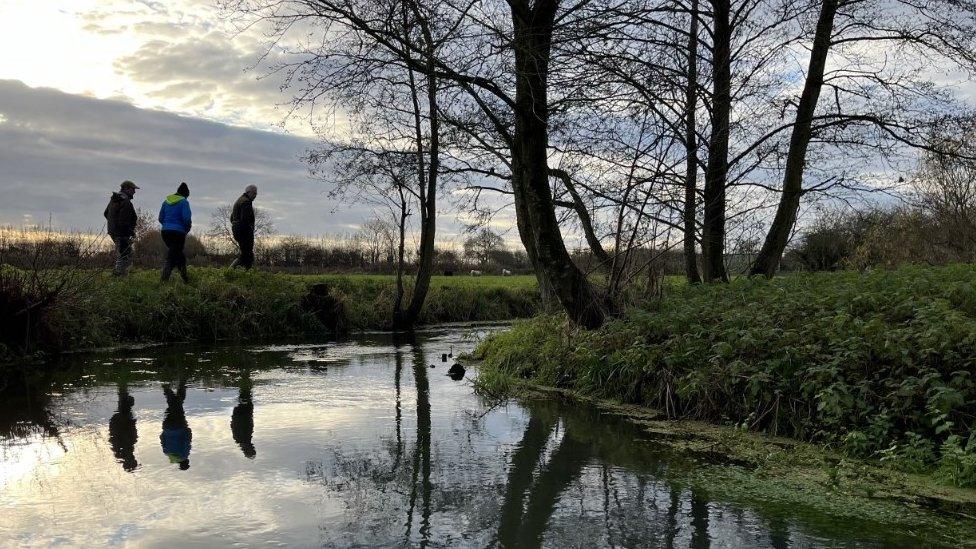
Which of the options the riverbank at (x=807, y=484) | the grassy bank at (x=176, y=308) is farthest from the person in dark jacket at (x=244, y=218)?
the riverbank at (x=807, y=484)

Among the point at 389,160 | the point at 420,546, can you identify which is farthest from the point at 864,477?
the point at 389,160

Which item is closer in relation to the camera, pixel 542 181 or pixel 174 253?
pixel 542 181

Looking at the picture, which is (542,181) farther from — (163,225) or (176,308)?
(163,225)

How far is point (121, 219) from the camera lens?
45.7 feet

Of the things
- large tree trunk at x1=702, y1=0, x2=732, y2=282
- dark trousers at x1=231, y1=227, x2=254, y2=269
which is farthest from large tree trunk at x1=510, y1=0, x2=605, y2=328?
dark trousers at x1=231, y1=227, x2=254, y2=269

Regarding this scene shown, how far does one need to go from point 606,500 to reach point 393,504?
4.20ft

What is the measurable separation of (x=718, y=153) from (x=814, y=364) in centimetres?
676

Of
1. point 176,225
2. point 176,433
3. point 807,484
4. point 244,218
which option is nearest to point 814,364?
point 807,484

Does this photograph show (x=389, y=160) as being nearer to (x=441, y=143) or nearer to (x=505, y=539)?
(x=441, y=143)

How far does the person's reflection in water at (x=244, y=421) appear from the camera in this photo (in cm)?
544

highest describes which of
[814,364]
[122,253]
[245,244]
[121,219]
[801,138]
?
[801,138]

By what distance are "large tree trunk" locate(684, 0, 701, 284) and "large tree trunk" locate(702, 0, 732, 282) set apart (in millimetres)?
280

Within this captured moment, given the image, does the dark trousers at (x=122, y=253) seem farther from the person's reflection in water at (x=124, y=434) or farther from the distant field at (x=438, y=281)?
the person's reflection in water at (x=124, y=434)

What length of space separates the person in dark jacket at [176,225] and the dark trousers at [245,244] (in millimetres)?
1683
